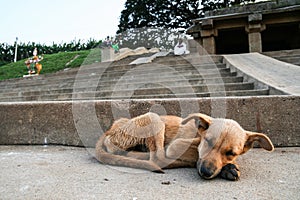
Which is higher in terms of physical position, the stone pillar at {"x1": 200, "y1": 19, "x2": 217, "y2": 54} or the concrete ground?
the stone pillar at {"x1": 200, "y1": 19, "x2": 217, "y2": 54}

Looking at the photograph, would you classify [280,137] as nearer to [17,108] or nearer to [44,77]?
[17,108]

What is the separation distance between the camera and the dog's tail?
2.50 meters

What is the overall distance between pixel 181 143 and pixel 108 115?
1442 millimetres

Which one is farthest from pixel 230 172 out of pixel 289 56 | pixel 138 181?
pixel 289 56

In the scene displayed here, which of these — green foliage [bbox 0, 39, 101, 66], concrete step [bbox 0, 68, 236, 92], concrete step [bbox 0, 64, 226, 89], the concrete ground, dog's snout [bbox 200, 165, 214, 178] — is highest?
green foliage [bbox 0, 39, 101, 66]

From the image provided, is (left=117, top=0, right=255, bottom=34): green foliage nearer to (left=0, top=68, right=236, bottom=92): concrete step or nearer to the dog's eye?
(left=0, top=68, right=236, bottom=92): concrete step

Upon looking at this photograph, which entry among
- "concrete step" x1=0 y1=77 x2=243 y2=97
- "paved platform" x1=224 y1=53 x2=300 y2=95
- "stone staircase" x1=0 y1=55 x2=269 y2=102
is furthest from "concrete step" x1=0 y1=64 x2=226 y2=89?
"paved platform" x1=224 y1=53 x2=300 y2=95

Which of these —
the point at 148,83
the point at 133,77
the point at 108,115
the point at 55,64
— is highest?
the point at 55,64

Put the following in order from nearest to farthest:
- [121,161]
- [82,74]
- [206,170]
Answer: [206,170], [121,161], [82,74]

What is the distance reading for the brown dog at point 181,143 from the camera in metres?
2.28

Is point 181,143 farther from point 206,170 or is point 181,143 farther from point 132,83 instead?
point 132,83

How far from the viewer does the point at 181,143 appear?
105 inches

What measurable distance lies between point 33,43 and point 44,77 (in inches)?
879

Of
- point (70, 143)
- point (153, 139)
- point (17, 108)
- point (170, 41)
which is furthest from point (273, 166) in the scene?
point (170, 41)
